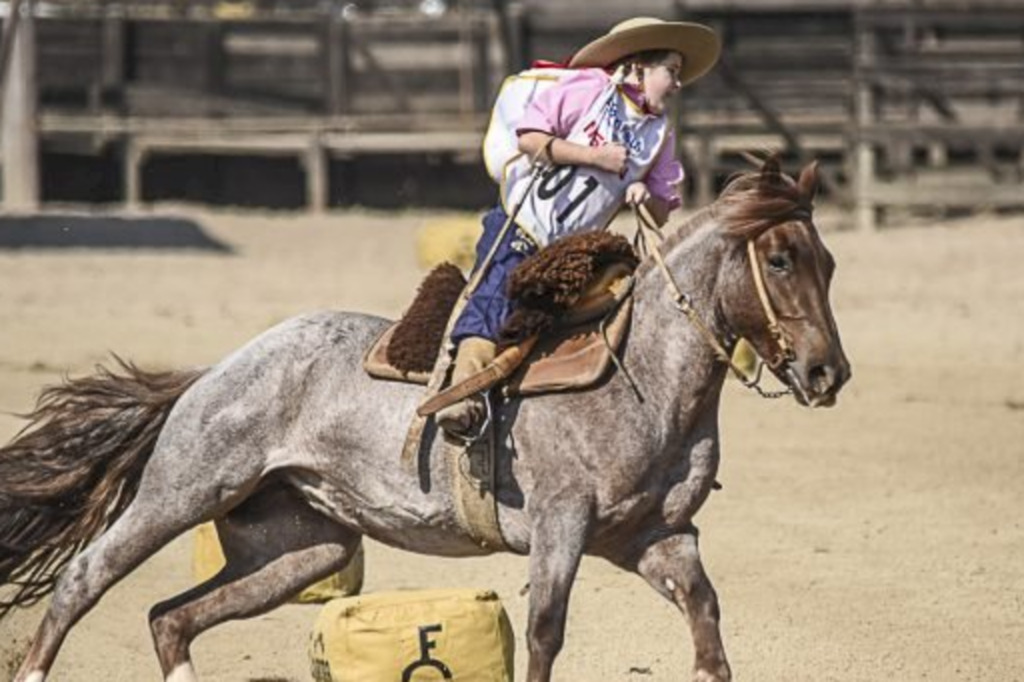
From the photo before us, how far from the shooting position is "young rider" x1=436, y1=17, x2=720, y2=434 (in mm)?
6289

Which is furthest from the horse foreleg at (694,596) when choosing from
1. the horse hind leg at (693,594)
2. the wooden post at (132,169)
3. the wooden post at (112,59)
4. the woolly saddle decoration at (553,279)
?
the wooden post at (112,59)

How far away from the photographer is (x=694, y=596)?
20.2 ft

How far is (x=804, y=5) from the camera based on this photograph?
2234 centimetres

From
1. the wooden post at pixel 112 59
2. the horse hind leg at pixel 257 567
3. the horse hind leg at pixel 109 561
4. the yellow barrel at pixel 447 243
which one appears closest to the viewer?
the horse hind leg at pixel 109 561

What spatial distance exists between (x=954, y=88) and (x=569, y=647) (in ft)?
40.2

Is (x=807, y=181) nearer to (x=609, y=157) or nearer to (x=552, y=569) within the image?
(x=609, y=157)

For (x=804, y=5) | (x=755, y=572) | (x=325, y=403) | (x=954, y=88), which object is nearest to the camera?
(x=325, y=403)

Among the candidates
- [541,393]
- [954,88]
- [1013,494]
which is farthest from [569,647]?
[954,88]

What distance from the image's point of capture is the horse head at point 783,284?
19.6 ft

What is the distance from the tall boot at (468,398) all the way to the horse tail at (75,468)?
3.26 ft

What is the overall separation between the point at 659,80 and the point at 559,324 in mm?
721

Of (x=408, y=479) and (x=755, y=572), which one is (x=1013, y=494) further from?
(x=408, y=479)

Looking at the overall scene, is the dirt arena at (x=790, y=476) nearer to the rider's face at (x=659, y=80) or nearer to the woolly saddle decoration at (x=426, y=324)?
the woolly saddle decoration at (x=426, y=324)

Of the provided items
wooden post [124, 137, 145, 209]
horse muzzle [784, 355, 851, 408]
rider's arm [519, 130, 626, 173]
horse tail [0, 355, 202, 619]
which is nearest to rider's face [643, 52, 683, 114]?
rider's arm [519, 130, 626, 173]
